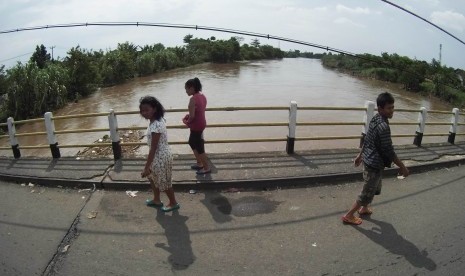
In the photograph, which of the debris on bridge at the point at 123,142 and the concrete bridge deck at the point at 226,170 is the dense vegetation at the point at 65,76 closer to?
the debris on bridge at the point at 123,142

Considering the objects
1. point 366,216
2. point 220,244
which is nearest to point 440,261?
point 366,216

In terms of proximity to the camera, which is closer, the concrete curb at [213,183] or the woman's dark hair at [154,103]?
the woman's dark hair at [154,103]

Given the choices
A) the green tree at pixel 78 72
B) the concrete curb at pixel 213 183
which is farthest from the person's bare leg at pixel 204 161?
the green tree at pixel 78 72

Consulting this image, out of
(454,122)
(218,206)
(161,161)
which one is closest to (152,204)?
(161,161)

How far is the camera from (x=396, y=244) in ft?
13.1

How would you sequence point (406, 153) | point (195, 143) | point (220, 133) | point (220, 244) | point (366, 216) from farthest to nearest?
point (220, 133) → point (406, 153) → point (195, 143) → point (366, 216) → point (220, 244)

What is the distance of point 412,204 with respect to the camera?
5.04 m

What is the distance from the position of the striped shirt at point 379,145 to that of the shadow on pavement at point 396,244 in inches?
31.2

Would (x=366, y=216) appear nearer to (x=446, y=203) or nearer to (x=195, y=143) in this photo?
(x=446, y=203)

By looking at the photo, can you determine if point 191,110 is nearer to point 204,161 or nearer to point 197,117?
point 197,117

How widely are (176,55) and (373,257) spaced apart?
184 feet

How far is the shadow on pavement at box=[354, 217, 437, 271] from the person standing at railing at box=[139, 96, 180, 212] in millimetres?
2515

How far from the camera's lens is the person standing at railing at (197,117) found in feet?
16.8

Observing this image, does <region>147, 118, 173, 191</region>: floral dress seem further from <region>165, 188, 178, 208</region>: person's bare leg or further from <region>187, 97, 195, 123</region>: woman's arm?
<region>187, 97, 195, 123</region>: woman's arm
